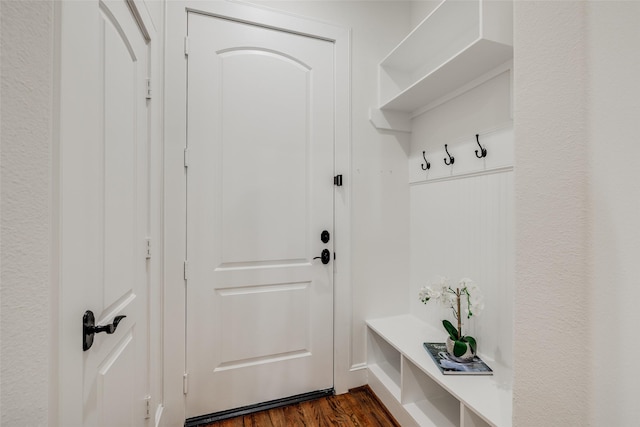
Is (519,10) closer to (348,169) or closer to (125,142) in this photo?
(348,169)

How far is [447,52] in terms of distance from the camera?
1694 millimetres

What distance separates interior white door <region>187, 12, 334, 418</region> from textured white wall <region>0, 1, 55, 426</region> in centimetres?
107

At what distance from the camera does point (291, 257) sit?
5.72 ft

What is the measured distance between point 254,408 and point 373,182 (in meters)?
1.59

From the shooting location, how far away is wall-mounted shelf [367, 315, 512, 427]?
1152mm

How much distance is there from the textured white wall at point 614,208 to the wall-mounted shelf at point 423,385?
60cm

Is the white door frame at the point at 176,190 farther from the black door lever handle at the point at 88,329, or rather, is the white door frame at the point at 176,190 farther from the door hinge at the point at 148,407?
the black door lever handle at the point at 88,329

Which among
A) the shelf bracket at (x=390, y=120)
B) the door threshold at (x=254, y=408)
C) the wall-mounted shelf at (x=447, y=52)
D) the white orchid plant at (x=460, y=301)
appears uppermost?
the wall-mounted shelf at (x=447, y=52)

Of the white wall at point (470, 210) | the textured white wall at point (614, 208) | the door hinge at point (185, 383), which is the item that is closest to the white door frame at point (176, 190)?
the door hinge at point (185, 383)

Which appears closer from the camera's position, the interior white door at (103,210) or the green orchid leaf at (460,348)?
the interior white door at (103,210)

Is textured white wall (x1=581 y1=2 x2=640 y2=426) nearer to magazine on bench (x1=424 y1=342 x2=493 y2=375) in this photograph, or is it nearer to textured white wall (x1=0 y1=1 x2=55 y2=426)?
magazine on bench (x1=424 y1=342 x2=493 y2=375)

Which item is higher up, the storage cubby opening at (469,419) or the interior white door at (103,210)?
the interior white door at (103,210)

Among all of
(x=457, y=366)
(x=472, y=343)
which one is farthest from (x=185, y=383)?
(x=472, y=343)

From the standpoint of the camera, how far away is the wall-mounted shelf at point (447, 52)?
1207 millimetres
